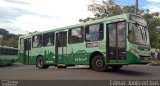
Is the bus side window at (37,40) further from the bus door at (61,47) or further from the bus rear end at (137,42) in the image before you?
the bus rear end at (137,42)

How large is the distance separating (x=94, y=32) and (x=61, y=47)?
158 inches

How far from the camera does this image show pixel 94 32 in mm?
19141

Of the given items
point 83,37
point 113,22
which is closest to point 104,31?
point 113,22

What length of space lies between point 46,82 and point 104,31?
5.85 meters

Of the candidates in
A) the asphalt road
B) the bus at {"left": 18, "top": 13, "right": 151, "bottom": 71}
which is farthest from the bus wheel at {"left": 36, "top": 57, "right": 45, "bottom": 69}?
the asphalt road

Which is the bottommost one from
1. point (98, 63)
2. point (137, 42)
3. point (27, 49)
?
point (98, 63)

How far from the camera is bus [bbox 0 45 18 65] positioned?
3975cm

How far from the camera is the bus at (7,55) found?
39750mm

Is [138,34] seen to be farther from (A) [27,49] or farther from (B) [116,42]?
(A) [27,49]

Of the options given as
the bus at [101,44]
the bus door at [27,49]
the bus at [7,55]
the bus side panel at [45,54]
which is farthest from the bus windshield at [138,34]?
the bus at [7,55]

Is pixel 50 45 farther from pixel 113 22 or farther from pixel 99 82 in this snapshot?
pixel 99 82

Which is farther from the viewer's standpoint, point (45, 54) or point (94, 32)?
point (45, 54)

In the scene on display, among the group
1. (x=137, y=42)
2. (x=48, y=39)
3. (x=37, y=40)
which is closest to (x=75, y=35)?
(x=48, y=39)

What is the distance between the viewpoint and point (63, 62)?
22.2 m
